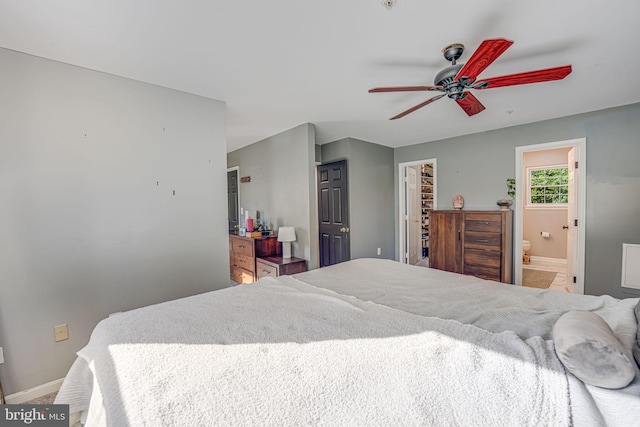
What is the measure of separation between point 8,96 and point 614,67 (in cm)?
456

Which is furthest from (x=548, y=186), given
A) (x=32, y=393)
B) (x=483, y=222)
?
(x=32, y=393)

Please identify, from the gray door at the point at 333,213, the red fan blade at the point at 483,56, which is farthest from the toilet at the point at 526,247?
the red fan blade at the point at 483,56

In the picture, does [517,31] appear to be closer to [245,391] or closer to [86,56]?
[245,391]

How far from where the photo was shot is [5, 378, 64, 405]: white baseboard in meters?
1.80

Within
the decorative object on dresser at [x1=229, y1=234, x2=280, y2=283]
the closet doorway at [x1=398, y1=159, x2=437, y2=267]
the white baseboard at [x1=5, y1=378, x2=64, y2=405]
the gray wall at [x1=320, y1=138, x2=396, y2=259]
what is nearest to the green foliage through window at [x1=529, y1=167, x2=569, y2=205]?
the closet doorway at [x1=398, y1=159, x2=437, y2=267]

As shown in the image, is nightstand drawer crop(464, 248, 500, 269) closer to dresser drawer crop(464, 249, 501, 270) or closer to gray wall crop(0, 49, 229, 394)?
dresser drawer crop(464, 249, 501, 270)

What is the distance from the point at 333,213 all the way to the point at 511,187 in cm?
261

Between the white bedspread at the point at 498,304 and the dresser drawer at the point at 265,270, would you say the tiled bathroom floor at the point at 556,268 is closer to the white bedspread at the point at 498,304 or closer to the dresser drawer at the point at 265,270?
the white bedspread at the point at 498,304

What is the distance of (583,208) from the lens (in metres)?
3.26

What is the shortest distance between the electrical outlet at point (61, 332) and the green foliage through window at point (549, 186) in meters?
7.47

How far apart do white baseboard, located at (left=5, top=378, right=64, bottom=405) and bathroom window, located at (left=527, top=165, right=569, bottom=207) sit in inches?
298

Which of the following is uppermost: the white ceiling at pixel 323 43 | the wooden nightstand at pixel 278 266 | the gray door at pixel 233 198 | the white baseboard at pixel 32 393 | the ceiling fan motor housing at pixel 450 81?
the white ceiling at pixel 323 43

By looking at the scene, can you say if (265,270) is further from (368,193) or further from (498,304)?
(498,304)

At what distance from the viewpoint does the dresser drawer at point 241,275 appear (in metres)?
4.10
